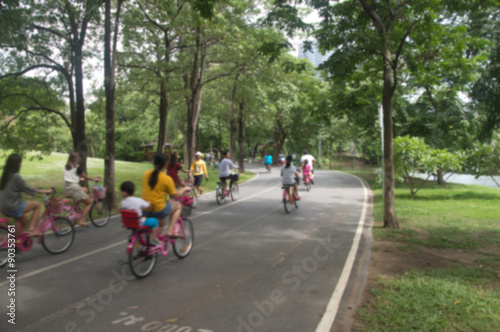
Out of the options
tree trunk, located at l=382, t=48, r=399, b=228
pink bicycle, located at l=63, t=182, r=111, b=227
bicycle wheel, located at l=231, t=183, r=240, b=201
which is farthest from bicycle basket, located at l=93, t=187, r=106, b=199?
tree trunk, located at l=382, t=48, r=399, b=228

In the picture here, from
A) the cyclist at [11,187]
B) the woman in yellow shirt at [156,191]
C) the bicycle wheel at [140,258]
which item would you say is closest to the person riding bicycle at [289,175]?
the woman in yellow shirt at [156,191]

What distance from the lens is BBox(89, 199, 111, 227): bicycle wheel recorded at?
8.78 metres

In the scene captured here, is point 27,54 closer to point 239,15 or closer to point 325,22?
point 239,15

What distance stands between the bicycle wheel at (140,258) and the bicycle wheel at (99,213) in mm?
4183

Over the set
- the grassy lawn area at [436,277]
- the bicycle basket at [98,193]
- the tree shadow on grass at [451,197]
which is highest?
the bicycle basket at [98,193]

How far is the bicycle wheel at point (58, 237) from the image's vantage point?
6.33 m

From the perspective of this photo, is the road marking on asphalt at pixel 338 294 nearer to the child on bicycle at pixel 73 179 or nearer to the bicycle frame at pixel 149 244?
the bicycle frame at pixel 149 244

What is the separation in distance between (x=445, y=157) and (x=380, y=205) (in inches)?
166

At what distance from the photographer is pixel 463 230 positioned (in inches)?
338

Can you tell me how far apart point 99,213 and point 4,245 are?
3.45 m

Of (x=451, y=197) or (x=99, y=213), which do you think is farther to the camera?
(x=451, y=197)

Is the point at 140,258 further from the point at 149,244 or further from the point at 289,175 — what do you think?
the point at 289,175

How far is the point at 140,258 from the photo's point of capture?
5.17 m

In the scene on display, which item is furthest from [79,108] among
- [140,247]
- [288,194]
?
[140,247]
